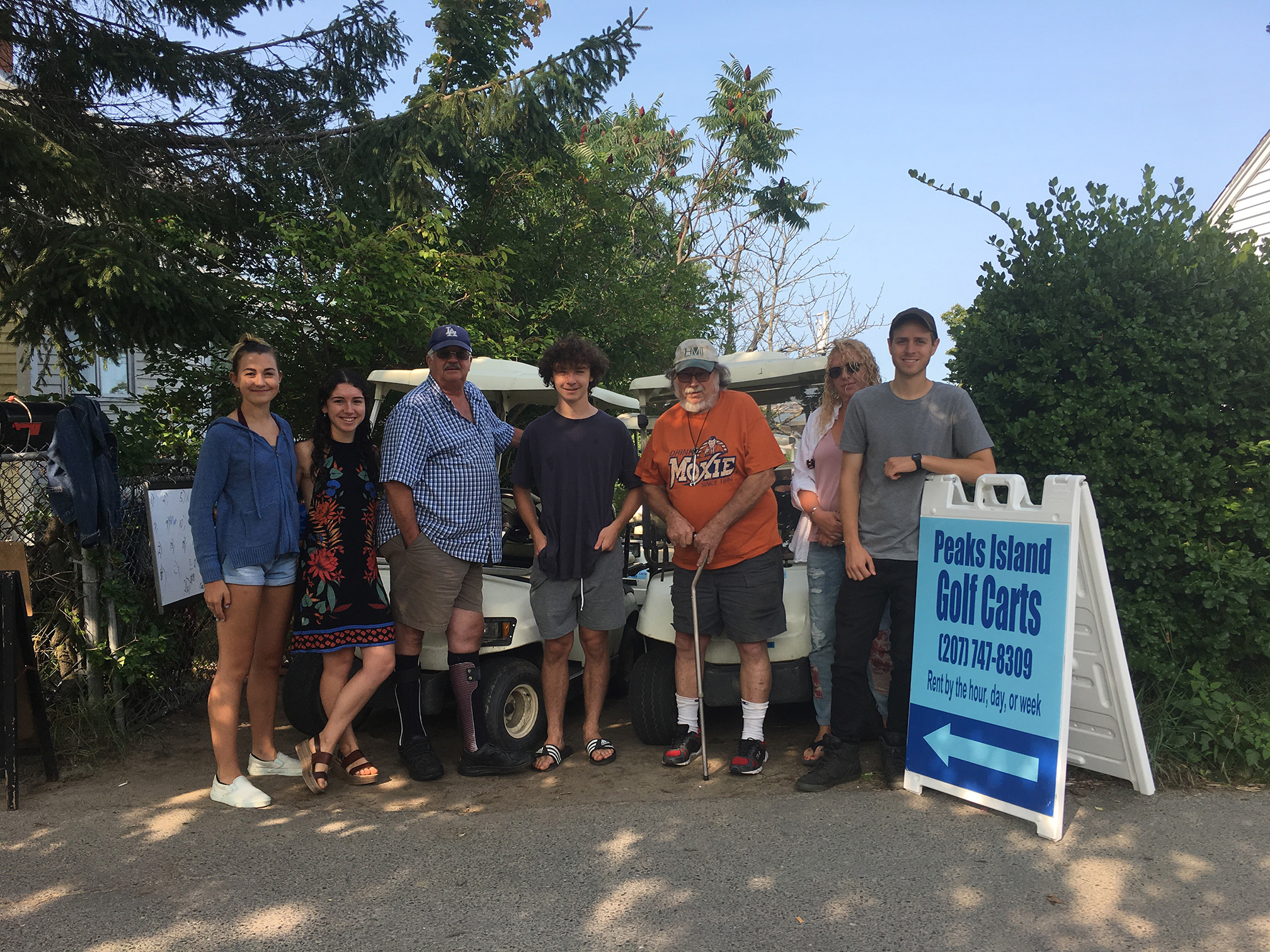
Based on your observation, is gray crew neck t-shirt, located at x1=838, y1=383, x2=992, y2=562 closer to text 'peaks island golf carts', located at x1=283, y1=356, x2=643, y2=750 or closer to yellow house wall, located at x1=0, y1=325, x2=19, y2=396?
text 'peaks island golf carts', located at x1=283, y1=356, x2=643, y2=750

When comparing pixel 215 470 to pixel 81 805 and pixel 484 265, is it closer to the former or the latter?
pixel 81 805

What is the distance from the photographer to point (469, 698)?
4273 millimetres

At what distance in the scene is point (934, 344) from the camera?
405 centimetres

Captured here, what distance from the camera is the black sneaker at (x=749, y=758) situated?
13.9ft

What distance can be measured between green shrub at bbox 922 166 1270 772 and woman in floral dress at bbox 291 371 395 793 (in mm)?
3186

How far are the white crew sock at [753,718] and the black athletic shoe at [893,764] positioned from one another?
0.56 meters

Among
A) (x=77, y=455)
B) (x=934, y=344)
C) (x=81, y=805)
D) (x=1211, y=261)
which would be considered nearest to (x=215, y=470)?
(x=77, y=455)

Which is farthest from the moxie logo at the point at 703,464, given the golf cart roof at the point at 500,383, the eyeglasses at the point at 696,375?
the golf cart roof at the point at 500,383

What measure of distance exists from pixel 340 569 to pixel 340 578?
0.14 ft

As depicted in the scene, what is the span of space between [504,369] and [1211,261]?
13.7 feet

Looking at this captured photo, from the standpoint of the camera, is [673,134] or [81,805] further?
[673,134]

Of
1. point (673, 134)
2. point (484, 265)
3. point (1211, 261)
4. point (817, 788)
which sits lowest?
point (817, 788)

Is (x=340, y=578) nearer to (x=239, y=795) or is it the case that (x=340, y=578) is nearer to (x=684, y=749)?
(x=239, y=795)

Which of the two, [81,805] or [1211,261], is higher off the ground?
[1211,261]
